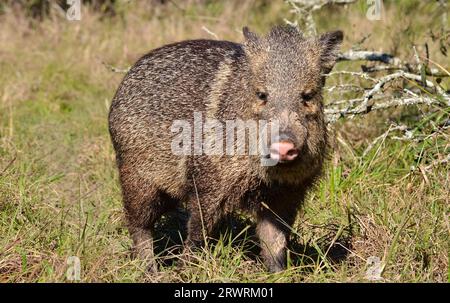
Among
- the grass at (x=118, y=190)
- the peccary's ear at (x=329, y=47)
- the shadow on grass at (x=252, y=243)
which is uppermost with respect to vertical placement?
the peccary's ear at (x=329, y=47)

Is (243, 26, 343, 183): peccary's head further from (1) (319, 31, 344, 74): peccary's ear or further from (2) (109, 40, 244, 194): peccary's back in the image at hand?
(2) (109, 40, 244, 194): peccary's back

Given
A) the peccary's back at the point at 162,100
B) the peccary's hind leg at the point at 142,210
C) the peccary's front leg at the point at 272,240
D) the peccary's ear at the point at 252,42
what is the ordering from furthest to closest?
1. the peccary's hind leg at the point at 142,210
2. the peccary's back at the point at 162,100
3. the peccary's front leg at the point at 272,240
4. the peccary's ear at the point at 252,42

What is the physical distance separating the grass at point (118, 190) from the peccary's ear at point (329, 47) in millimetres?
788

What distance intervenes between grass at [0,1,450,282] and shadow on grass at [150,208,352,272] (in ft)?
0.04

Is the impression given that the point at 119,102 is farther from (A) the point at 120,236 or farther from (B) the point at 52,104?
(B) the point at 52,104

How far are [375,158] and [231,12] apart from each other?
4.19 m

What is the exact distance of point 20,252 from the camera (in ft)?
11.6

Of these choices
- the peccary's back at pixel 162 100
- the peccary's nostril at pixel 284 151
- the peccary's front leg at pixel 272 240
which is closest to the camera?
the peccary's nostril at pixel 284 151

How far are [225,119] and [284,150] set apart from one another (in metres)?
0.63

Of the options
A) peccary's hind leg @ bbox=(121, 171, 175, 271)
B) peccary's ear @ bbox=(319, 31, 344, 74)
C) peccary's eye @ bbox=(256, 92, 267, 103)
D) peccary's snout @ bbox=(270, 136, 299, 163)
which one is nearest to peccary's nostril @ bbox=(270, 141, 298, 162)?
peccary's snout @ bbox=(270, 136, 299, 163)

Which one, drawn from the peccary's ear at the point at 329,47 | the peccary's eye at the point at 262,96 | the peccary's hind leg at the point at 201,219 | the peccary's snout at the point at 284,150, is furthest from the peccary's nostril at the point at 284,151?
the peccary's ear at the point at 329,47

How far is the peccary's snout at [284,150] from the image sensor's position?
3143 mm

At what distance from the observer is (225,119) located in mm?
3697

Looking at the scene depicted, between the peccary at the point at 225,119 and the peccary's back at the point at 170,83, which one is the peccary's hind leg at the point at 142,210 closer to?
the peccary at the point at 225,119
